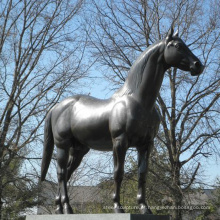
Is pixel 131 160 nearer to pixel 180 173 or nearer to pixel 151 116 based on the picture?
pixel 180 173

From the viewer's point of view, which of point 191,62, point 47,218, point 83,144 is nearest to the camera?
point 191,62

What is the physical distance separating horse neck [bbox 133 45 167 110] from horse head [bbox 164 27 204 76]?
102 millimetres

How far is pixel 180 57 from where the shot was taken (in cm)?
434

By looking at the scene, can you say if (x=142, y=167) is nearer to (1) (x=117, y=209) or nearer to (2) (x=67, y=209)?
(1) (x=117, y=209)

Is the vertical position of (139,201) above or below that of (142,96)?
below

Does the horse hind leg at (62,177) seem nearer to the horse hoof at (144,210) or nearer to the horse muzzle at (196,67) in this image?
the horse hoof at (144,210)

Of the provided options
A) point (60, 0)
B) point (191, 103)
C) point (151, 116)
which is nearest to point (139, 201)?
point (151, 116)

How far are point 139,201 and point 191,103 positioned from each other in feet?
27.5

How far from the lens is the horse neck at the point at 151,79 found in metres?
4.43

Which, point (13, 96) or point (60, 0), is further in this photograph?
point (60, 0)

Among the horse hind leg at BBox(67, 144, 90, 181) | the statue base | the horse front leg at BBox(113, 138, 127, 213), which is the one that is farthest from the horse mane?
the statue base

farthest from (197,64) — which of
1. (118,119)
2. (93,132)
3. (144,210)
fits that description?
(144,210)

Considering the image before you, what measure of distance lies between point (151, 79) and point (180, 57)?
42cm

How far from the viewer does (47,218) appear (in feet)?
15.1
